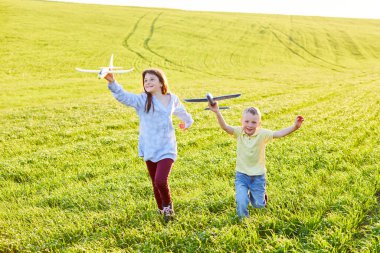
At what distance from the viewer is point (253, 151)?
17.1 ft

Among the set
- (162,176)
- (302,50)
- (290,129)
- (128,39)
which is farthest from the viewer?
(302,50)

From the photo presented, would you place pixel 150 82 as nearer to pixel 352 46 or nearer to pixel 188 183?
pixel 188 183

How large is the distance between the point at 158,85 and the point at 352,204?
10.7 feet

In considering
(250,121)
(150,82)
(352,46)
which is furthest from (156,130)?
(352,46)

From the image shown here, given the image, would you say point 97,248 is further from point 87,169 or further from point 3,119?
point 3,119

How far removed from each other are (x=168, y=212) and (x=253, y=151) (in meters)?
1.51

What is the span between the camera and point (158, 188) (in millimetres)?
5277

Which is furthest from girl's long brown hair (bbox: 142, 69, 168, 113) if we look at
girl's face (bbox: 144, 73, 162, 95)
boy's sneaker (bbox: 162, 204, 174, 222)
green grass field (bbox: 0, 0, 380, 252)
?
green grass field (bbox: 0, 0, 380, 252)

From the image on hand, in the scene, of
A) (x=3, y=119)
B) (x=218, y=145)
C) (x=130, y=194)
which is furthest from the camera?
(x=3, y=119)

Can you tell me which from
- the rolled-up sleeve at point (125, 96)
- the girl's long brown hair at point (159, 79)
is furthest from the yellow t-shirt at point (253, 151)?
the rolled-up sleeve at point (125, 96)

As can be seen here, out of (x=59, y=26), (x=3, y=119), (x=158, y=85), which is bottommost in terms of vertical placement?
(x=3, y=119)

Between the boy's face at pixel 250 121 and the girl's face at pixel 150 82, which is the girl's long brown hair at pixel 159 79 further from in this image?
the boy's face at pixel 250 121

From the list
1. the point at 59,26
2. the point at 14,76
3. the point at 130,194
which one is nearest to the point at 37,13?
the point at 59,26

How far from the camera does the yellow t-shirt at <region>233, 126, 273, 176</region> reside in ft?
17.0
